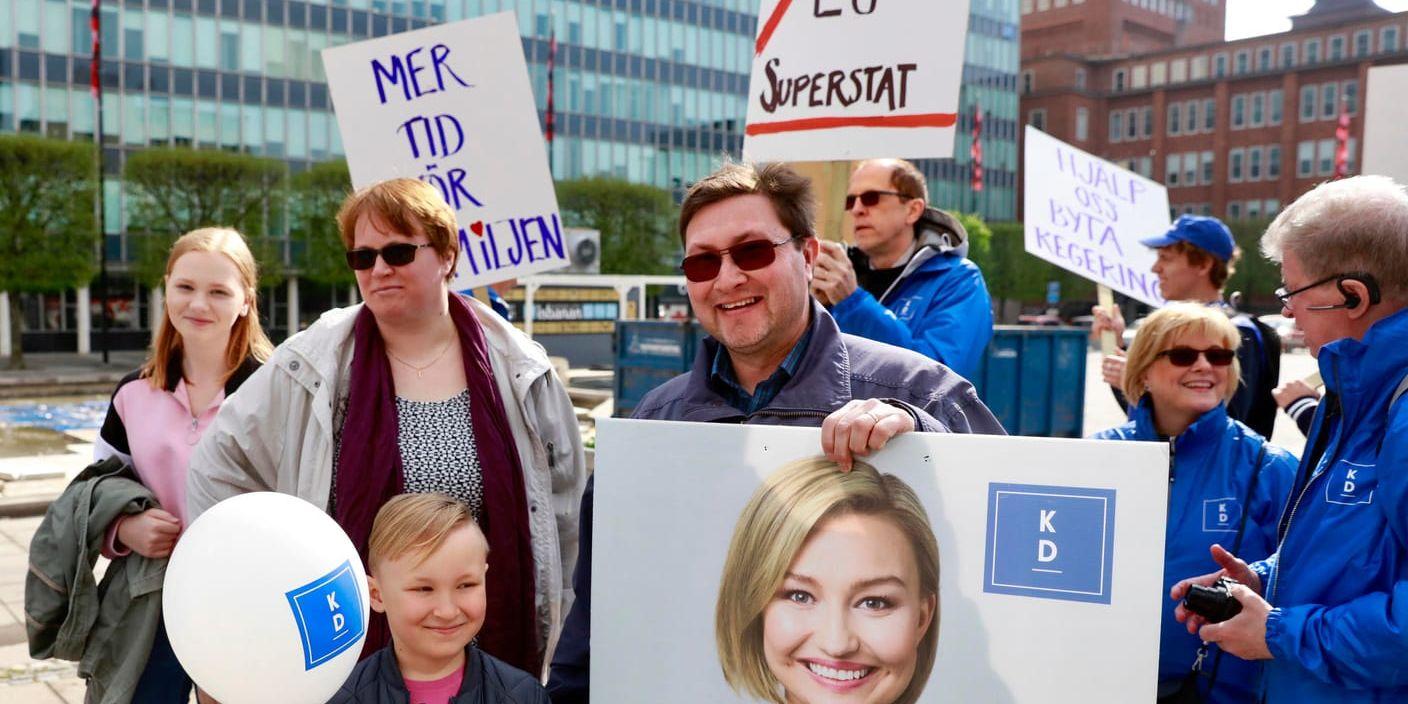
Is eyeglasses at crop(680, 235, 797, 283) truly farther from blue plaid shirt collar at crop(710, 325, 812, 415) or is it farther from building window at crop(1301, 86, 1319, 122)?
building window at crop(1301, 86, 1319, 122)

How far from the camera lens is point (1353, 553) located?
1.99 meters

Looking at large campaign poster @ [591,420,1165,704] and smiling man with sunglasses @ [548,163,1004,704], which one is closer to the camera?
large campaign poster @ [591,420,1165,704]

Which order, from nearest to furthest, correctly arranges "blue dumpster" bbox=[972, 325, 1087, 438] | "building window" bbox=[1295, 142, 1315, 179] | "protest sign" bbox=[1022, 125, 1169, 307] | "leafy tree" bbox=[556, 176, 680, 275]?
"protest sign" bbox=[1022, 125, 1169, 307] < "blue dumpster" bbox=[972, 325, 1087, 438] < "leafy tree" bbox=[556, 176, 680, 275] < "building window" bbox=[1295, 142, 1315, 179]

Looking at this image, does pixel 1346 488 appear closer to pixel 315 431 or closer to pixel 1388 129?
pixel 315 431

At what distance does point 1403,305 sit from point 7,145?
32.8 metres

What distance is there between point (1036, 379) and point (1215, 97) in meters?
68.8

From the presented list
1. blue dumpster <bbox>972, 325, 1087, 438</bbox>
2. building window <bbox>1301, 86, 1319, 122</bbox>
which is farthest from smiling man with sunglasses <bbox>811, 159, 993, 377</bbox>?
building window <bbox>1301, 86, 1319, 122</bbox>

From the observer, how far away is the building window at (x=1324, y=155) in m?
65.6

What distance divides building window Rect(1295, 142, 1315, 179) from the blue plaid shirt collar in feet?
247

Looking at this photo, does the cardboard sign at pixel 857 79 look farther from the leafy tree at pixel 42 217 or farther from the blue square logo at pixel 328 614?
the leafy tree at pixel 42 217

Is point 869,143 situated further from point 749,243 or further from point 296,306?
point 296,306

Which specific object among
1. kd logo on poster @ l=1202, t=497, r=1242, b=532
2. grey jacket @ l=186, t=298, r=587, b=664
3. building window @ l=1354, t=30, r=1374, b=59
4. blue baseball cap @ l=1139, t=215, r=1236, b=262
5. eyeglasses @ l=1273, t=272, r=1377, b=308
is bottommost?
kd logo on poster @ l=1202, t=497, r=1242, b=532

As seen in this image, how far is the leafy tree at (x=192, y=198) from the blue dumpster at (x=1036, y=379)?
2592 cm

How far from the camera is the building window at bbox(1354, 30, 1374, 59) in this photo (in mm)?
67500
